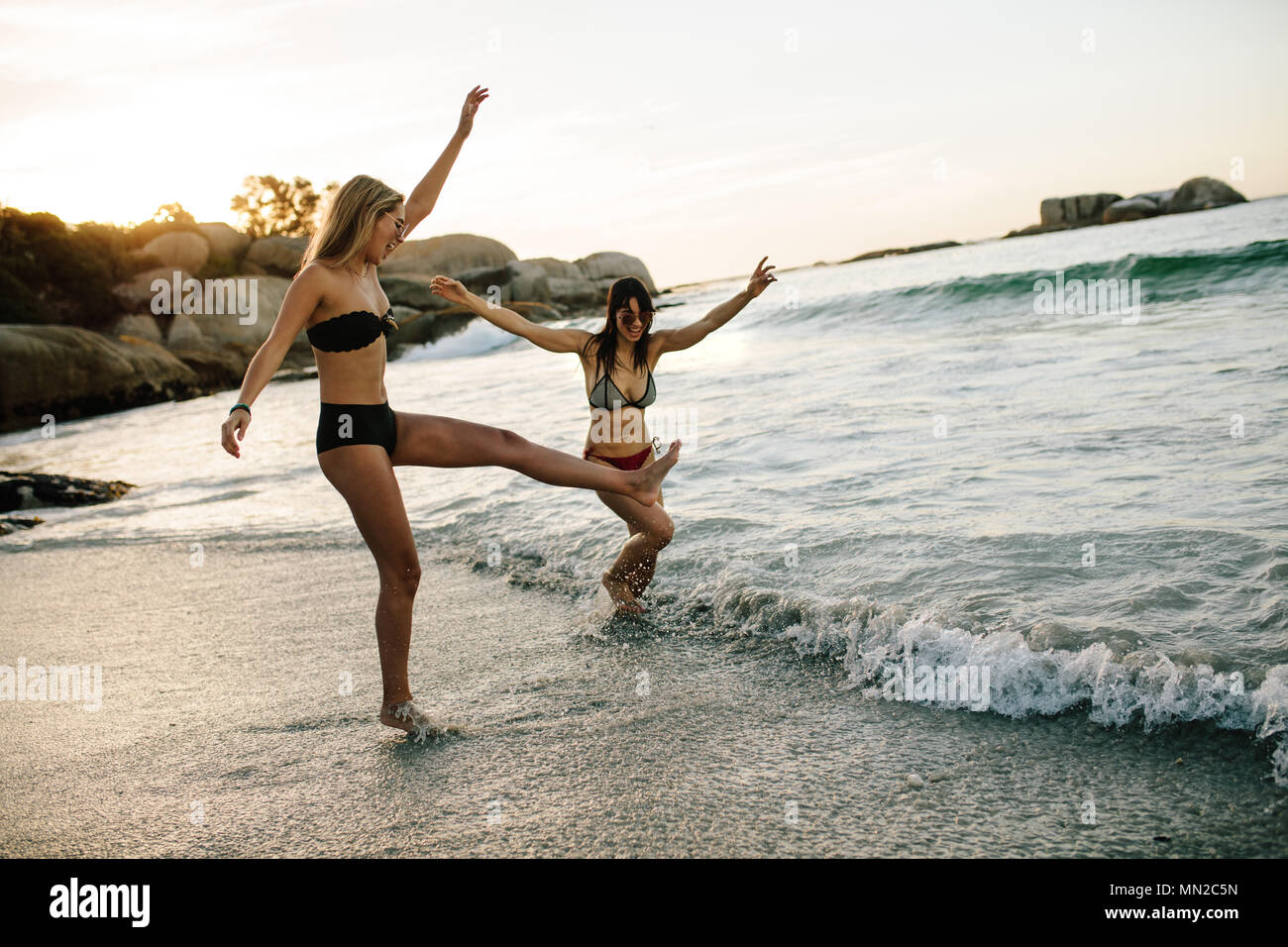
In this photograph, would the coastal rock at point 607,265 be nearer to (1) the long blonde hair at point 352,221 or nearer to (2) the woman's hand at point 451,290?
(2) the woman's hand at point 451,290

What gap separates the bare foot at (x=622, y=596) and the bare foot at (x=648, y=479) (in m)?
1.10

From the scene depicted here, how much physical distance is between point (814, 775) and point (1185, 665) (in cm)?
158

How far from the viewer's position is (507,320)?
5.08m

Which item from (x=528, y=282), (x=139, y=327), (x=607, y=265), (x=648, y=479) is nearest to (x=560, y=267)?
(x=607, y=265)

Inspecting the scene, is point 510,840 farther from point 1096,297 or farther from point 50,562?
point 1096,297

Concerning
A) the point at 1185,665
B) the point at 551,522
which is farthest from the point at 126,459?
the point at 1185,665

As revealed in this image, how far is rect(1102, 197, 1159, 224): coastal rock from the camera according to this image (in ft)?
218

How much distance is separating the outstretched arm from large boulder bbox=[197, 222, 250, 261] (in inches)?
1742

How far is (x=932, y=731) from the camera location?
3627 mm

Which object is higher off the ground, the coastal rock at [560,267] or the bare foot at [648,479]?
the coastal rock at [560,267]

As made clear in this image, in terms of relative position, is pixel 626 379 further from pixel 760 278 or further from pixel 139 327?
pixel 139 327

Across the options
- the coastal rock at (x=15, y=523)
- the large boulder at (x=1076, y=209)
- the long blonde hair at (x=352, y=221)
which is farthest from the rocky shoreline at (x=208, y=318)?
the large boulder at (x=1076, y=209)

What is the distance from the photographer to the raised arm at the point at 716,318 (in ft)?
16.9

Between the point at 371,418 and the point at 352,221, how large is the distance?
763 millimetres
